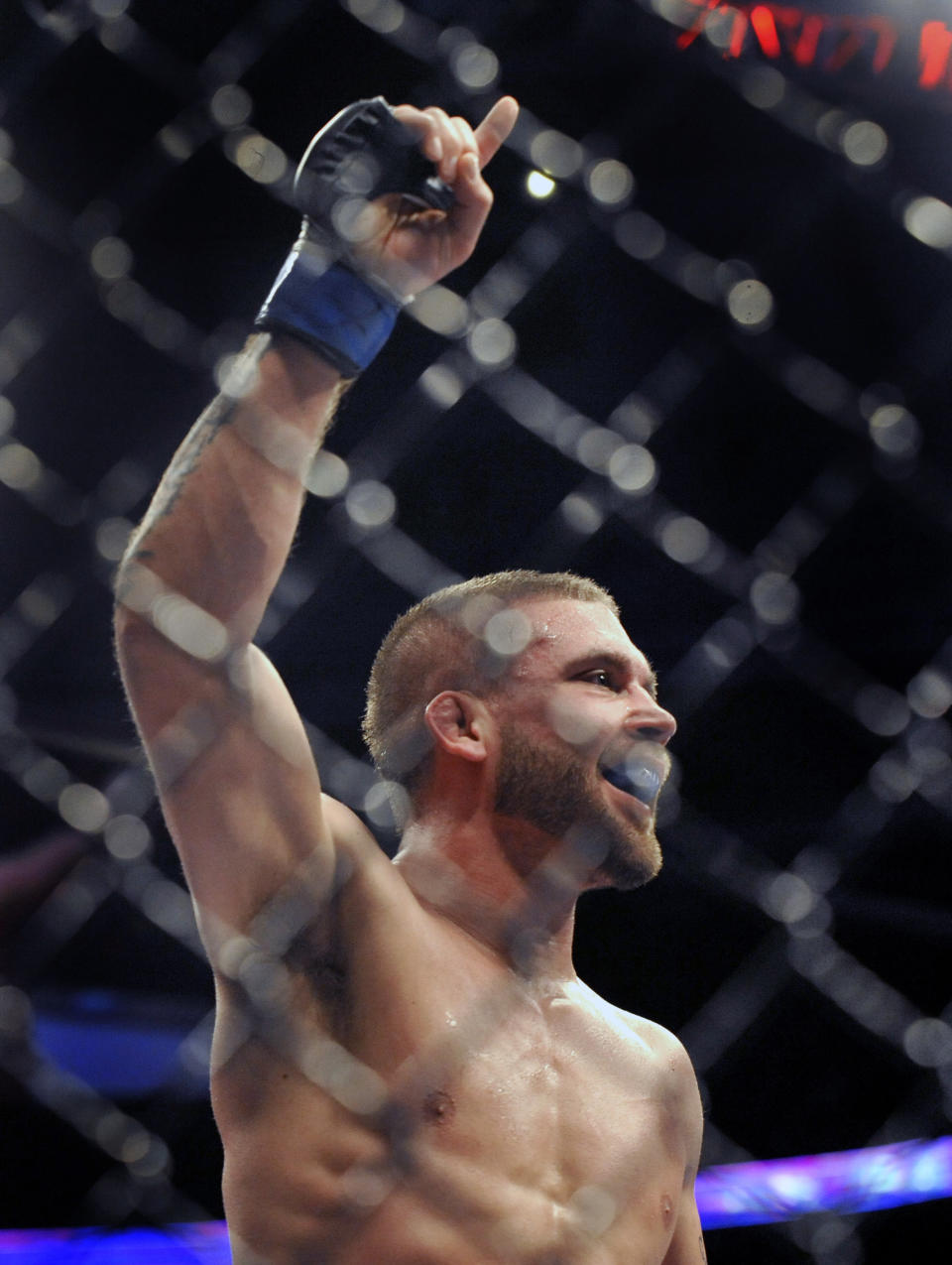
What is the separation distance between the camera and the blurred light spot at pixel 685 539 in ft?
11.0

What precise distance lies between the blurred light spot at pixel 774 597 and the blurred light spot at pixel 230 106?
1398 mm

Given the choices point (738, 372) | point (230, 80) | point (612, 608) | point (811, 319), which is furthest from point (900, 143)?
point (612, 608)

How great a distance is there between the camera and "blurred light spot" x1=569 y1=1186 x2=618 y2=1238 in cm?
125

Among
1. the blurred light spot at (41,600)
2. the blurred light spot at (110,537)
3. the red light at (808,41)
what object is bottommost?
the blurred light spot at (41,600)

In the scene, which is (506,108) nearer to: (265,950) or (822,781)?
(265,950)

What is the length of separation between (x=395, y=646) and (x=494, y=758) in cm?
23

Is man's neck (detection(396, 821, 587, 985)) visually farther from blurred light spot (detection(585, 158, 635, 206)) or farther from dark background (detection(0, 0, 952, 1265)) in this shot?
blurred light spot (detection(585, 158, 635, 206))

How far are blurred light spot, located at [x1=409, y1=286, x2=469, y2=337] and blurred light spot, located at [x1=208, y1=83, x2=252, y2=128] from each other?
55 cm

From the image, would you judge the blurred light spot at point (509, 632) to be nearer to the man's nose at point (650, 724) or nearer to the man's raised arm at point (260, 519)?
the man's nose at point (650, 724)

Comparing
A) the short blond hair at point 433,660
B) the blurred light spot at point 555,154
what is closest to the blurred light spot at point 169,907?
the short blond hair at point 433,660

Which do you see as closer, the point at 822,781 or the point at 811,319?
the point at 811,319

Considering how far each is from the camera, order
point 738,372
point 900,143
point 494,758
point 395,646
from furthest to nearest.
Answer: point 738,372, point 900,143, point 395,646, point 494,758

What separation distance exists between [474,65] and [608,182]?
24.6 inches

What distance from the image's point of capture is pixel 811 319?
3.23m
